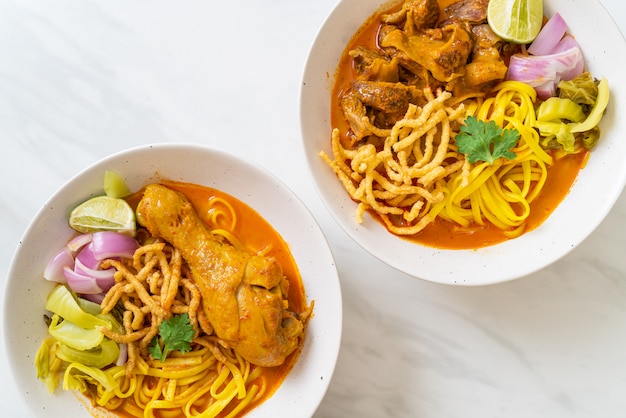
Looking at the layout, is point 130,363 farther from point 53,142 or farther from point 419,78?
point 419,78

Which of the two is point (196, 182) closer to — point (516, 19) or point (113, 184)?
point (113, 184)

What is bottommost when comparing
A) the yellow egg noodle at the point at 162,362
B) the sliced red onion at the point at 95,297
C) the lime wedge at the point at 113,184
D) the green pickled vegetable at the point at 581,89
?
the yellow egg noodle at the point at 162,362

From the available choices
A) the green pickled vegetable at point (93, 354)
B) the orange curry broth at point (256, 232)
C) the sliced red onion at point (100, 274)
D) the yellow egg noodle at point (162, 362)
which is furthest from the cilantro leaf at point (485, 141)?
the green pickled vegetable at point (93, 354)

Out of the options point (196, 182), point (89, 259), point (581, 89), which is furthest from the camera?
point (196, 182)

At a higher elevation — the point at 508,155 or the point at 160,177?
the point at 160,177

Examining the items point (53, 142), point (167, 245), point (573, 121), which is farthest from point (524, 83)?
point (53, 142)

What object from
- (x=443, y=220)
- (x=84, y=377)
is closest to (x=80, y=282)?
(x=84, y=377)

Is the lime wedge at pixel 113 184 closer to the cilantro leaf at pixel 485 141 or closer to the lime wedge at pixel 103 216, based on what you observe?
the lime wedge at pixel 103 216
